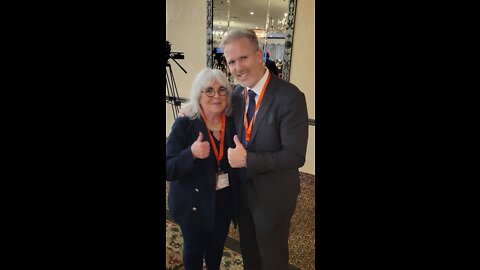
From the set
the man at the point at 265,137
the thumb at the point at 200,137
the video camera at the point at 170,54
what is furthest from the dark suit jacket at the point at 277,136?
the video camera at the point at 170,54

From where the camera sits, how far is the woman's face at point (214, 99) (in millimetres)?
957

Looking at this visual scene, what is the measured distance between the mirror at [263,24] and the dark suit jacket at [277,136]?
2.5 inches

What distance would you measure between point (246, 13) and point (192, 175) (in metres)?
0.57

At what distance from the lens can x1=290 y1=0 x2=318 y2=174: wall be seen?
0.92 m

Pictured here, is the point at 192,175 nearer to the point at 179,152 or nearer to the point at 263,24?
the point at 179,152

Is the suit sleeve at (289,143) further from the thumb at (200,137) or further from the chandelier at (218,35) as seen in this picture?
the chandelier at (218,35)

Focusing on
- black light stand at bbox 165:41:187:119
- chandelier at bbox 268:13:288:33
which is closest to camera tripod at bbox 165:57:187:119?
black light stand at bbox 165:41:187:119

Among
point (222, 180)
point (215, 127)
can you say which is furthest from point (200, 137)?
point (222, 180)

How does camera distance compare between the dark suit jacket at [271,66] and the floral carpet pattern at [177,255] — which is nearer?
the dark suit jacket at [271,66]

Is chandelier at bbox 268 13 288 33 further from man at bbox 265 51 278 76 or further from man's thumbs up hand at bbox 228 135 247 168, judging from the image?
man's thumbs up hand at bbox 228 135 247 168

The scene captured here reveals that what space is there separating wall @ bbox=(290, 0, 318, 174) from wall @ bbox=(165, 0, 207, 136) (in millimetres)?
312
